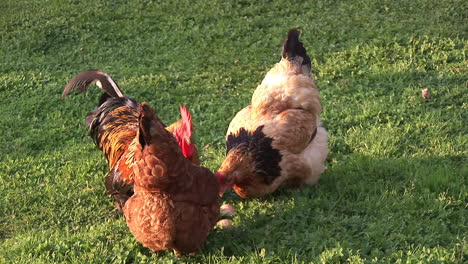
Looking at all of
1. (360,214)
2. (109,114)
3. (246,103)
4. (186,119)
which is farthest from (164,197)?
(246,103)

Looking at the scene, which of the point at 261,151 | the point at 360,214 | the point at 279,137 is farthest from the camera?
the point at 279,137

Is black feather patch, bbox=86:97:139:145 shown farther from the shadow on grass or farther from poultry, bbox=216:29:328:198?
the shadow on grass

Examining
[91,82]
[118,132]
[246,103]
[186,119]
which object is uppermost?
[186,119]

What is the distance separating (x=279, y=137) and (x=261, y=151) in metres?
0.25

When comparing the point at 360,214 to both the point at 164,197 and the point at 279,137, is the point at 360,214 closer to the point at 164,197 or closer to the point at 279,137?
the point at 279,137

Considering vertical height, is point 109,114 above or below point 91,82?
below

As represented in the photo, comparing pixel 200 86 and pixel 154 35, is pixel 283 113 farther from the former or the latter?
pixel 154 35

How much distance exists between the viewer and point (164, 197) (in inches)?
160

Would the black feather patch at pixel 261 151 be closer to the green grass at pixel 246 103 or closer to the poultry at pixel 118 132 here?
the green grass at pixel 246 103

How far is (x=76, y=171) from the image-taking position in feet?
20.7

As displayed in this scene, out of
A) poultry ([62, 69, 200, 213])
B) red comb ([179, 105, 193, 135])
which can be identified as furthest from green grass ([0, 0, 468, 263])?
red comb ([179, 105, 193, 135])

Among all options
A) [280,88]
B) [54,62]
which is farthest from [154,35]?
[280,88]

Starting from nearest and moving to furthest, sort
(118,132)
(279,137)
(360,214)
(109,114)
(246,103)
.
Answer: (360,214)
(279,137)
(118,132)
(109,114)
(246,103)

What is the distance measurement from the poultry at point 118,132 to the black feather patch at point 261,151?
483 millimetres
